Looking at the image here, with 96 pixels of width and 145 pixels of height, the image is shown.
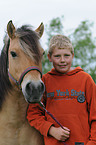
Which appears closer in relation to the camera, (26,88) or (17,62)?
(26,88)

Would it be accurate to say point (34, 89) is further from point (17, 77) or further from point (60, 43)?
point (60, 43)

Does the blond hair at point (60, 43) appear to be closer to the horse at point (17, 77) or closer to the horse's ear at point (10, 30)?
the horse at point (17, 77)

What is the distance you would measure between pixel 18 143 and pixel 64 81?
3.89ft

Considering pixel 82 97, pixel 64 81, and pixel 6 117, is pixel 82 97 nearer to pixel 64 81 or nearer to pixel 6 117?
pixel 64 81

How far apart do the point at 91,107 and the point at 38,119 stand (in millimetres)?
772

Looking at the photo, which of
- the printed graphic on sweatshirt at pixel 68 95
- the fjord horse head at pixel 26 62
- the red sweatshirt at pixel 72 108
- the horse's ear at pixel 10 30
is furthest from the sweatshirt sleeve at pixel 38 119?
the horse's ear at pixel 10 30

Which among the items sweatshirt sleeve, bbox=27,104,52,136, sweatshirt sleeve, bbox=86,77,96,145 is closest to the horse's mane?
sweatshirt sleeve, bbox=27,104,52,136

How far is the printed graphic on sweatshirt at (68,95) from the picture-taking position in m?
2.50

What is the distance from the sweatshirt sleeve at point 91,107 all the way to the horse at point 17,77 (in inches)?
27.5

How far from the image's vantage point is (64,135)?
237 centimetres

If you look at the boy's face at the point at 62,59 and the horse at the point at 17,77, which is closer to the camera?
the horse at the point at 17,77

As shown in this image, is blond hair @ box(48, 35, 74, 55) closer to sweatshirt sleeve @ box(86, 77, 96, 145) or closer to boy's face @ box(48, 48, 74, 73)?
boy's face @ box(48, 48, 74, 73)

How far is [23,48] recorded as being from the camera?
100.0 inches

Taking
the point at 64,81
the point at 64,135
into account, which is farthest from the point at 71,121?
the point at 64,81
